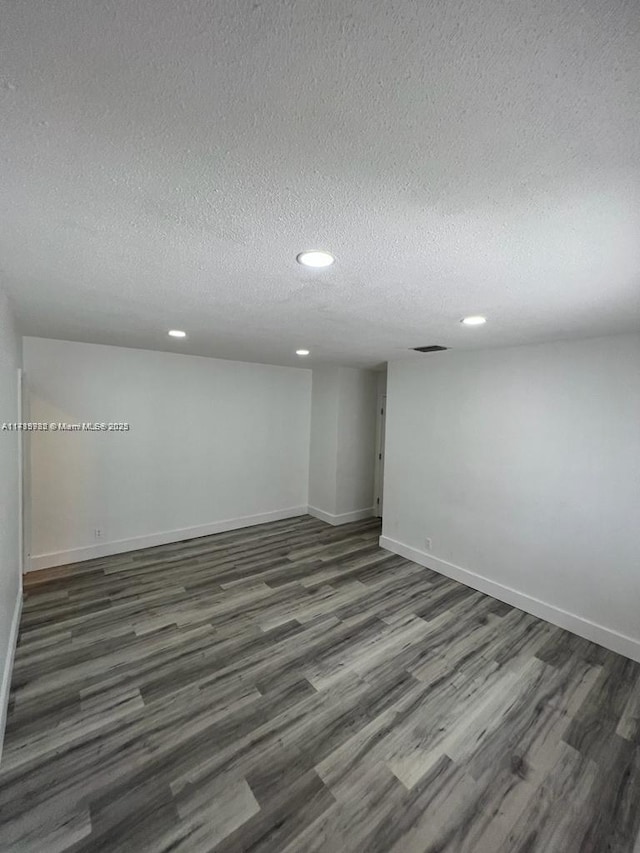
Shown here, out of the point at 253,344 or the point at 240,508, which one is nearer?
the point at 253,344

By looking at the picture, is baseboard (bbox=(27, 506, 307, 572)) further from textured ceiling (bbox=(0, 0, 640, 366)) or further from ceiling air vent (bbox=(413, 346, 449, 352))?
ceiling air vent (bbox=(413, 346, 449, 352))

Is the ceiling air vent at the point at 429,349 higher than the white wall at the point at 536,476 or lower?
higher

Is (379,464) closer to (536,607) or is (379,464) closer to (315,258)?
(536,607)

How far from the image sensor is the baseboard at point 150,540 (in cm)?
370

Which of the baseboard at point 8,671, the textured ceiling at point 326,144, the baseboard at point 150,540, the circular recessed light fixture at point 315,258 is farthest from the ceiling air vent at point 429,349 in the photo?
the baseboard at point 8,671

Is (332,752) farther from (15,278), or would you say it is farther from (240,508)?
(240,508)

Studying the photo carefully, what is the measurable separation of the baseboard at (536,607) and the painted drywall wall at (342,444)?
1.47 metres

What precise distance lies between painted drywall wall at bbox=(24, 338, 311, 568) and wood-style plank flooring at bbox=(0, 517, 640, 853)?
0.89 m

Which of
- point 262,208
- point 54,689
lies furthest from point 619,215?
point 54,689

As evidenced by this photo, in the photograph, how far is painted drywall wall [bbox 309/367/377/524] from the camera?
17.7 feet

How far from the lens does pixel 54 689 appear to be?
217 centimetres

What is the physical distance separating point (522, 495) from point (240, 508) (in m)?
3.69

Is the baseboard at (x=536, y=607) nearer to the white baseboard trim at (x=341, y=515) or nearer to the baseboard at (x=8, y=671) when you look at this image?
the white baseboard trim at (x=341, y=515)

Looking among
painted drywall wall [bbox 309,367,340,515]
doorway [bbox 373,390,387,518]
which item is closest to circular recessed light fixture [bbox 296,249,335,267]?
painted drywall wall [bbox 309,367,340,515]
